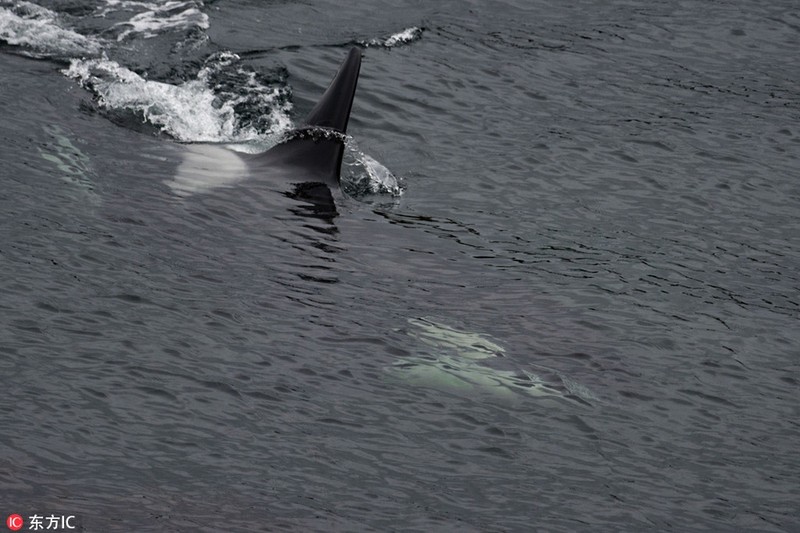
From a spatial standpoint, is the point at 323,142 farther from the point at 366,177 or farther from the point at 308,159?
the point at 366,177

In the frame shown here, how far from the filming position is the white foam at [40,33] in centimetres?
1762

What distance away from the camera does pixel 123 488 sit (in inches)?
317

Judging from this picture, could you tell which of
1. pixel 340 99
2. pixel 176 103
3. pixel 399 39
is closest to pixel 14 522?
pixel 340 99

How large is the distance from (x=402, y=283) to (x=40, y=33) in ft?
29.0

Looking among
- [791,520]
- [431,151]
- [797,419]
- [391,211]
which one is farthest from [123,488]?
[431,151]

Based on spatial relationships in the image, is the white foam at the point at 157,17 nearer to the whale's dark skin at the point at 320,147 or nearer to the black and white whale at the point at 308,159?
the black and white whale at the point at 308,159

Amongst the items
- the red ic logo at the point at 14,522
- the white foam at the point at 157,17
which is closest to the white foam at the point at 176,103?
the white foam at the point at 157,17

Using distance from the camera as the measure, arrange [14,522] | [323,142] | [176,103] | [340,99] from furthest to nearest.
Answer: [176,103] → [340,99] → [323,142] → [14,522]

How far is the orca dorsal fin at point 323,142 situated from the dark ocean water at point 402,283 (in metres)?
0.48

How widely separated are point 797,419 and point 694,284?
10.6 feet

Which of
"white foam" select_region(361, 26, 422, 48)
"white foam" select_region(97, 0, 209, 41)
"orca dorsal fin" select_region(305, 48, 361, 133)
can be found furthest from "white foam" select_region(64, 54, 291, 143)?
"white foam" select_region(361, 26, 422, 48)

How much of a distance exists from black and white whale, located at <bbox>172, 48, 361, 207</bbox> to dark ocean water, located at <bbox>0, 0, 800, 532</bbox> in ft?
1.05

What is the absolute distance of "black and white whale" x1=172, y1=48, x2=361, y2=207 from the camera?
14141 mm

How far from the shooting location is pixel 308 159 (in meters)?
14.4
